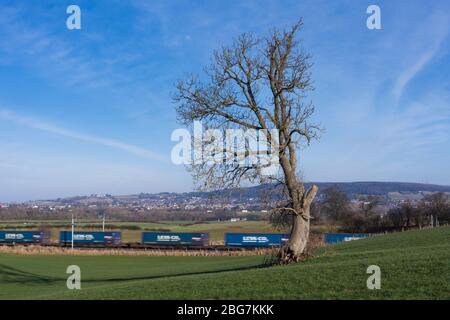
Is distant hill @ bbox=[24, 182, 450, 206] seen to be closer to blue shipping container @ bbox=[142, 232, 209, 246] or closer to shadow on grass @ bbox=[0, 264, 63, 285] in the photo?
blue shipping container @ bbox=[142, 232, 209, 246]

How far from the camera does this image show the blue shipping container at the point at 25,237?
199ft

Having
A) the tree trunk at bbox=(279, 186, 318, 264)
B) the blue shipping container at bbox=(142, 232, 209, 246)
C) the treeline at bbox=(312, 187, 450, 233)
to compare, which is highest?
the tree trunk at bbox=(279, 186, 318, 264)

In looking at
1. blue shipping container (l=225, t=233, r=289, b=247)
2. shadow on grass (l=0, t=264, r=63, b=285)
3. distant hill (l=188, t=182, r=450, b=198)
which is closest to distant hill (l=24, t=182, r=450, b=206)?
distant hill (l=188, t=182, r=450, b=198)

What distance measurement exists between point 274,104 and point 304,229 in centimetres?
465

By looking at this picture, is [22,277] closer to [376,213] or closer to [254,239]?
[254,239]

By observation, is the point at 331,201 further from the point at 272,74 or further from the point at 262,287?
the point at 262,287

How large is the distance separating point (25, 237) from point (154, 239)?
16.5m

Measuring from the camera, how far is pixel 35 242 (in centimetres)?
6038

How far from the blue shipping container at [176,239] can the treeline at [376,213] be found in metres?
17.6

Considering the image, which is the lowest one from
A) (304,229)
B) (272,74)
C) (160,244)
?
(160,244)

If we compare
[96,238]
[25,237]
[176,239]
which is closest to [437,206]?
[176,239]

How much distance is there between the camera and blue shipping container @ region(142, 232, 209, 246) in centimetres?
5638

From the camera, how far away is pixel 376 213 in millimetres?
80125
